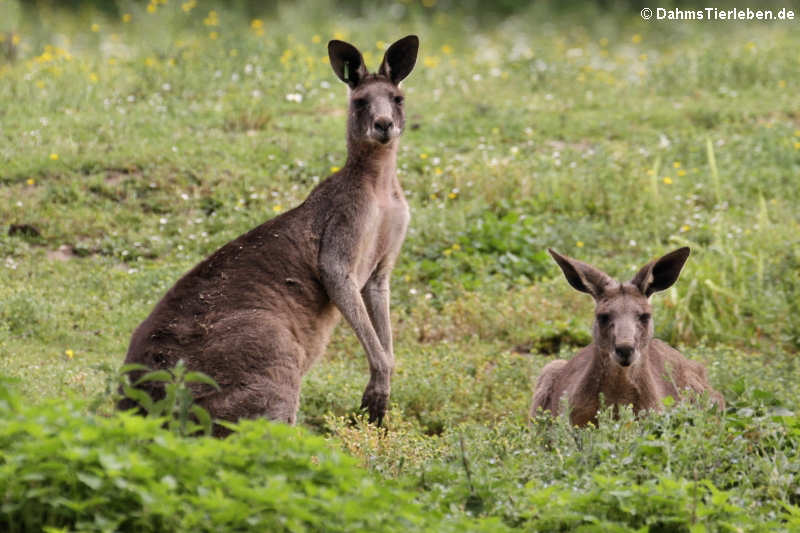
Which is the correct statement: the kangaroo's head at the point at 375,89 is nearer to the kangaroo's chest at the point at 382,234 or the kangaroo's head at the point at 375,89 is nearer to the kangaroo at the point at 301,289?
the kangaroo at the point at 301,289

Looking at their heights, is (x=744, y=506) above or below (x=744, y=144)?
Result: below

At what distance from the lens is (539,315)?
378 inches

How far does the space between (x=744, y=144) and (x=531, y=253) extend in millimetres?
3493

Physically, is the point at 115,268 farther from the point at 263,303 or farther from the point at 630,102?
the point at 630,102

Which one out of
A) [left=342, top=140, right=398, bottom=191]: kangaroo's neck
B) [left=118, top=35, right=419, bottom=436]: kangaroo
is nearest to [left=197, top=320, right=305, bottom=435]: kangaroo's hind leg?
[left=118, top=35, right=419, bottom=436]: kangaroo

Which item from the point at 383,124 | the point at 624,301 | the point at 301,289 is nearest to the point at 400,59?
the point at 383,124

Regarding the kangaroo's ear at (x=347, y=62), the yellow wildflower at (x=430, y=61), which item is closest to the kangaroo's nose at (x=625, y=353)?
the kangaroo's ear at (x=347, y=62)

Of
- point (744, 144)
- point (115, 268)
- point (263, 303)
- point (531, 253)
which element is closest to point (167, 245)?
point (115, 268)

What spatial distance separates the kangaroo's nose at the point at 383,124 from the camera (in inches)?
270

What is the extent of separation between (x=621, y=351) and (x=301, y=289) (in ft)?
5.64

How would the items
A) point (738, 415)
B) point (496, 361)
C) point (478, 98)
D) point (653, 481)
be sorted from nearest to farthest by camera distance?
1. point (653, 481)
2. point (738, 415)
3. point (496, 361)
4. point (478, 98)

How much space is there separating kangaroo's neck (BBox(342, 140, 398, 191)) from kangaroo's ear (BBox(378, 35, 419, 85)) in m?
0.40

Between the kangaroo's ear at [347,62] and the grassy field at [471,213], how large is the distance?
198cm

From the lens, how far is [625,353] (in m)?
6.55
